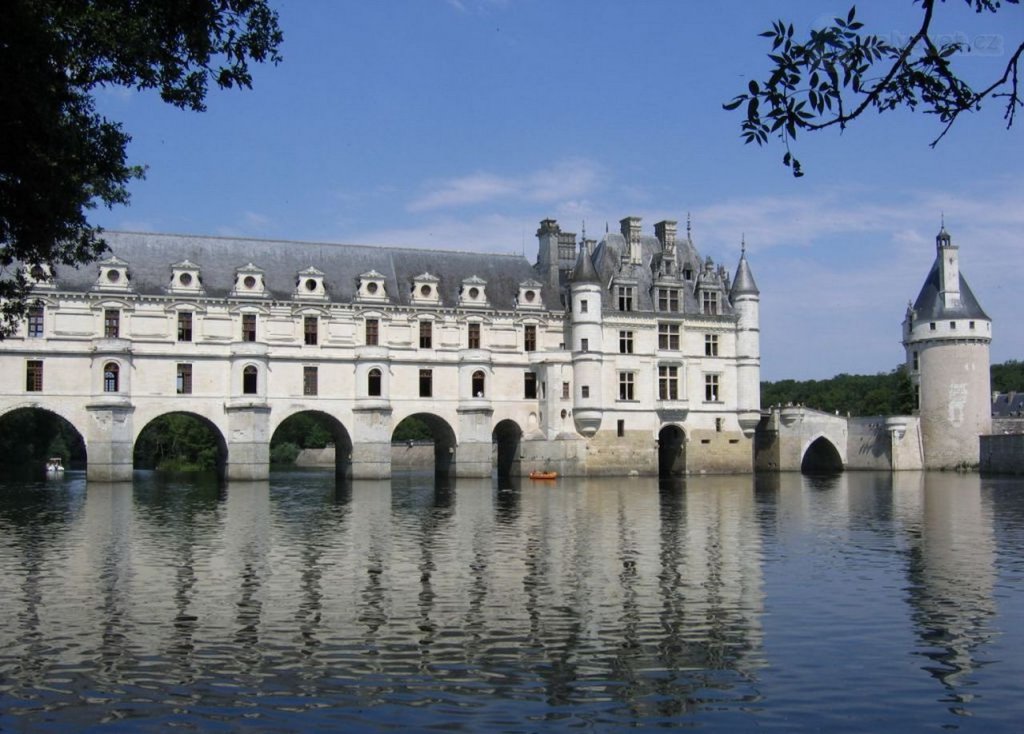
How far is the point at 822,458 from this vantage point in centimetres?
7206

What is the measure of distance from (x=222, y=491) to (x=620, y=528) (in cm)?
2258

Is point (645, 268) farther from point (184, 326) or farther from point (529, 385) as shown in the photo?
point (184, 326)

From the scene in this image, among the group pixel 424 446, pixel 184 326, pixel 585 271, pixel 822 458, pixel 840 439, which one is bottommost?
pixel 822 458

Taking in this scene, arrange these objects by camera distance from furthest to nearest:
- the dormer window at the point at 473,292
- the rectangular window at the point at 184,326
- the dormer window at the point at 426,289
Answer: the dormer window at the point at 473,292 < the dormer window at the point at 426,289 < the rectangular window at the point at 184,326

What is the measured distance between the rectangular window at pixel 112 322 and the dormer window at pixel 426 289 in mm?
14231

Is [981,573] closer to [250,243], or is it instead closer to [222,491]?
[222,491]

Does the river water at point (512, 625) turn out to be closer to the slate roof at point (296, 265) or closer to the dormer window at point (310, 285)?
the slate roof at point (296, 265)

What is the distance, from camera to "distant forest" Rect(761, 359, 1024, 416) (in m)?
99.2

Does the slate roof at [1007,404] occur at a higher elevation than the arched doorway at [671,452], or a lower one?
higher

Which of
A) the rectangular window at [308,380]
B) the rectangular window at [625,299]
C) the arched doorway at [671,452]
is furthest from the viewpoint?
the arched doorway at [671,452]

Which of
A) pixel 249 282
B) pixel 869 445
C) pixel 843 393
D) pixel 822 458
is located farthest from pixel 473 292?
pixel 843 393

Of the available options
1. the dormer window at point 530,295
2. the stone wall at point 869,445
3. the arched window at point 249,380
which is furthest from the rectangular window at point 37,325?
the stone wall at point 869,445

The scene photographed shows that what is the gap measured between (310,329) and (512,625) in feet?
134

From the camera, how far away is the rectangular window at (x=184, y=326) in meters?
51.3
